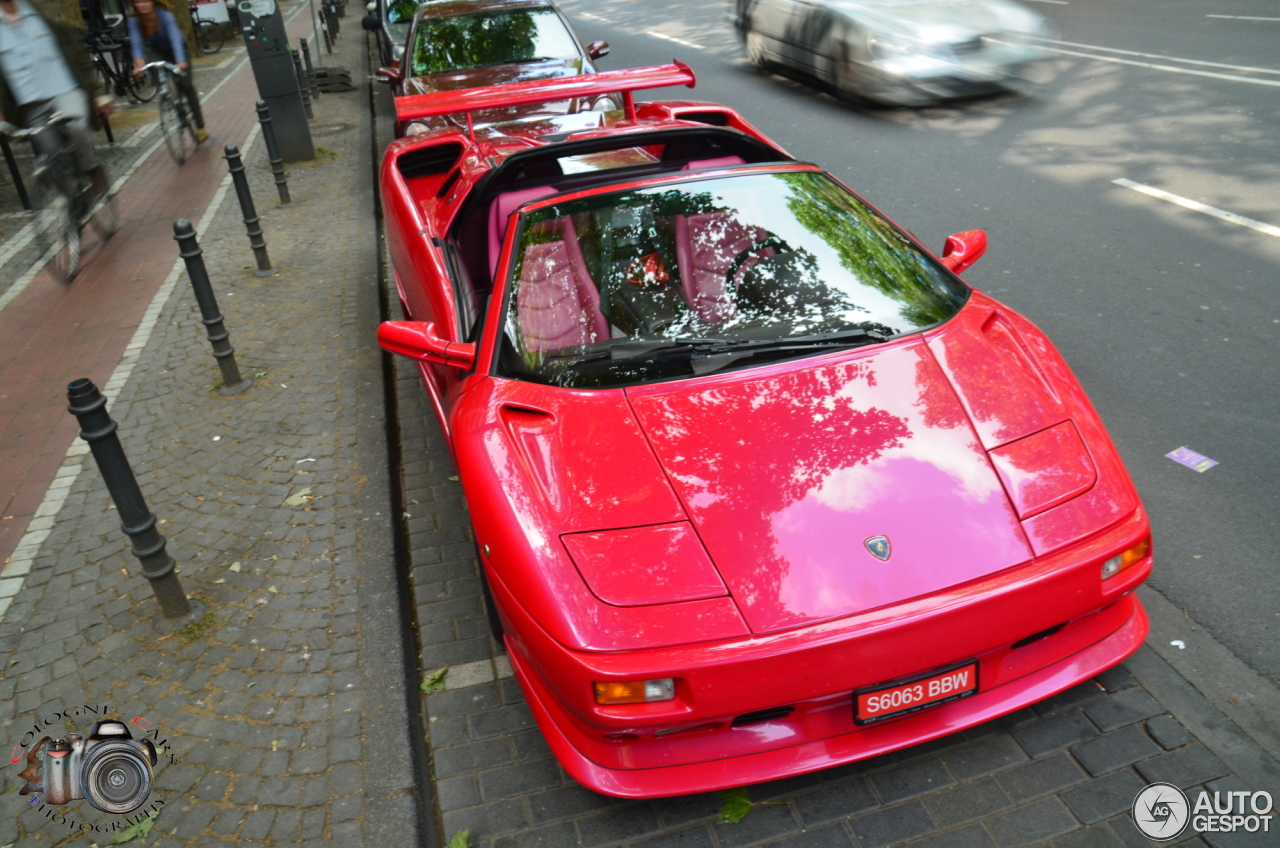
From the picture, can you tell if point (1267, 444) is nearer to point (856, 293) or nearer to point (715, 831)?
point (856, 293)

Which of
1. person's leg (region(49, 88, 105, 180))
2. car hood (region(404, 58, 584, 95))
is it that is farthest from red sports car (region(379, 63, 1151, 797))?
person's leg (region(49, 88, 105, 180))

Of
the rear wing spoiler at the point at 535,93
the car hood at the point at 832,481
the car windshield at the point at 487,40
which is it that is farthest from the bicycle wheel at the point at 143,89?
the car hood at the point at 832,481

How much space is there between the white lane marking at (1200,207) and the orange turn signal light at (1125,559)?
4.70m

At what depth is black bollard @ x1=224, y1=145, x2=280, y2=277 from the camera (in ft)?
23.7

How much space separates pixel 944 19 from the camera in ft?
32.9

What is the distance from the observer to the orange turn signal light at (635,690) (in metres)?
2.30

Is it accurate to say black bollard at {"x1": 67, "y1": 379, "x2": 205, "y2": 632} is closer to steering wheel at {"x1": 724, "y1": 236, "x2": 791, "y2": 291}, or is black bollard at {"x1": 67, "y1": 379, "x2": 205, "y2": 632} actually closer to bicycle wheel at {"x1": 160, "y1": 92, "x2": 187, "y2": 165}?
steering wheel at {"x1": 724, "y1": 236, "x2": 791, "y2": 291}

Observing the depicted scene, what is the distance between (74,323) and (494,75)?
4.09 meters

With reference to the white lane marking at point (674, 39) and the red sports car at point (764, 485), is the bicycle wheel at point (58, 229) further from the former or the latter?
the white lane marking at point (674, 39)

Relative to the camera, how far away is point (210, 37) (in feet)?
68.8

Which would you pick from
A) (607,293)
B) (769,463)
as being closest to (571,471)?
(769,463)

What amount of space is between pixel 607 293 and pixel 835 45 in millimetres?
8903

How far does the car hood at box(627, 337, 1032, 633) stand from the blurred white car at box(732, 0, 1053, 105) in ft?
26.5

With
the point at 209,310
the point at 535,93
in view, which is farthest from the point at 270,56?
the point at 535,93
